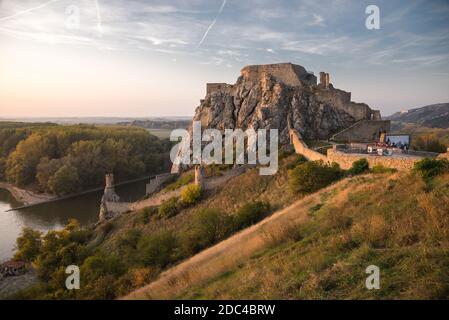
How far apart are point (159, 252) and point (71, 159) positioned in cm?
4007

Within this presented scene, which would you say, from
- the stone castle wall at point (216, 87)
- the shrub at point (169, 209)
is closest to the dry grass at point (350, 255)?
the shrub at point (169, 209)

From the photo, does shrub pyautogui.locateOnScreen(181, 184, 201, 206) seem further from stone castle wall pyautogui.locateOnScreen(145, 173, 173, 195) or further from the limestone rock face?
stone castle wall pyautogui.locateOnScreen(145, 173, 173, 195)

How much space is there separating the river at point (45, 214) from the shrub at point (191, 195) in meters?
12.7

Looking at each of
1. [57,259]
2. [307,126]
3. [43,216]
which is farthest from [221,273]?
[43,216]

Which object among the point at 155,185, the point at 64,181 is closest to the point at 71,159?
the point at 64,181

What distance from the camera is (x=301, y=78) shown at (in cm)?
3381

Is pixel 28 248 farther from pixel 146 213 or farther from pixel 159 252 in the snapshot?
pixel 159 252

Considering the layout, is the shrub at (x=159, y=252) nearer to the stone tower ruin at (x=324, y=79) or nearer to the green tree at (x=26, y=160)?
the stone tower ruin at (x=324, y=79)

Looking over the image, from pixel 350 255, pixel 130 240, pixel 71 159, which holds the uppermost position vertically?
pixel 350 255

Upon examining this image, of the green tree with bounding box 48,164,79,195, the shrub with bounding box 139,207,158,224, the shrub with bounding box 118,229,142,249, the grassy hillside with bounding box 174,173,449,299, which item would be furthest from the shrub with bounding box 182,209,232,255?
the green tree with bounding box 48,164,79,195

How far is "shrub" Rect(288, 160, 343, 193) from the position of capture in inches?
592

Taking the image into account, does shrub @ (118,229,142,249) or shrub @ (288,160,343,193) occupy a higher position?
shrub @ (288,160,343,193)

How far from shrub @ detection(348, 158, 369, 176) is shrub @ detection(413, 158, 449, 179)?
367 centimetres

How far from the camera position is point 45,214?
114 feet
